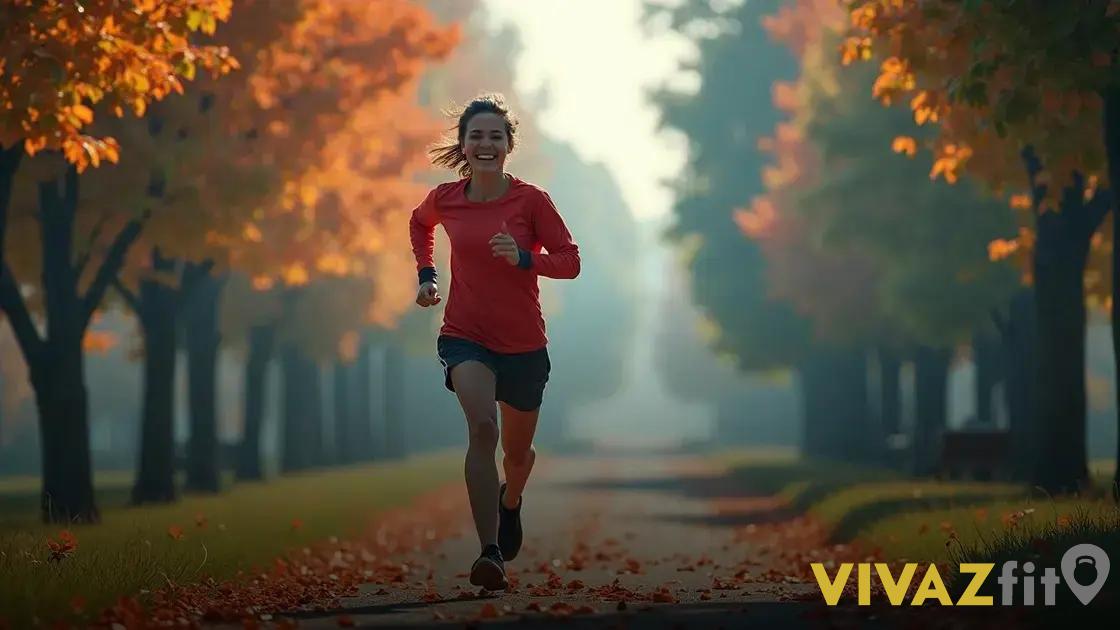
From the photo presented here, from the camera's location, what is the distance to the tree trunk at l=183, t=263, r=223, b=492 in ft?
90.4

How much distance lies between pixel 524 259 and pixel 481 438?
0.98 metres

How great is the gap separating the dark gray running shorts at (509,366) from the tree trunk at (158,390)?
14.2 m

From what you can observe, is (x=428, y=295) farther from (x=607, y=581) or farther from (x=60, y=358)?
(x=60, y=358)

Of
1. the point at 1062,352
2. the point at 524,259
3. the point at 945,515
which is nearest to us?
the point at 524,259

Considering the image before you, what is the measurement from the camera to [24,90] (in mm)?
12656

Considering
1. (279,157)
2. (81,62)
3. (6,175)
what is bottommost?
(6,175)

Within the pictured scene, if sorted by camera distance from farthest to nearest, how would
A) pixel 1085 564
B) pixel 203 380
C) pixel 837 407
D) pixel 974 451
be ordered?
pixel 837 407
pixel 203 380
pixel 974 451
pixel 1085 564

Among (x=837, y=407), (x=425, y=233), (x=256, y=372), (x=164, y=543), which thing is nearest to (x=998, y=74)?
(x=425, y=233)

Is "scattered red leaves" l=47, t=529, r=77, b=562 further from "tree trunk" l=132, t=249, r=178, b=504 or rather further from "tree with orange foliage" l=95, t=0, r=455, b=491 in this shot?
"tree trunk" l=132, t=249, r=178, b=504

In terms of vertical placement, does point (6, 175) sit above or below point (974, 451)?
above

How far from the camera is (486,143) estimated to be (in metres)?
9.58

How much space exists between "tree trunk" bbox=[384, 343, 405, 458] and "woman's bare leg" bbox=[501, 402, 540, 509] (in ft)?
132

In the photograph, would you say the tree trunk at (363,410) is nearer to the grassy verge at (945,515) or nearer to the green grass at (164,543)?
the grassy verge at (945,515)

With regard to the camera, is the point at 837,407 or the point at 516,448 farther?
the point at 837,407
